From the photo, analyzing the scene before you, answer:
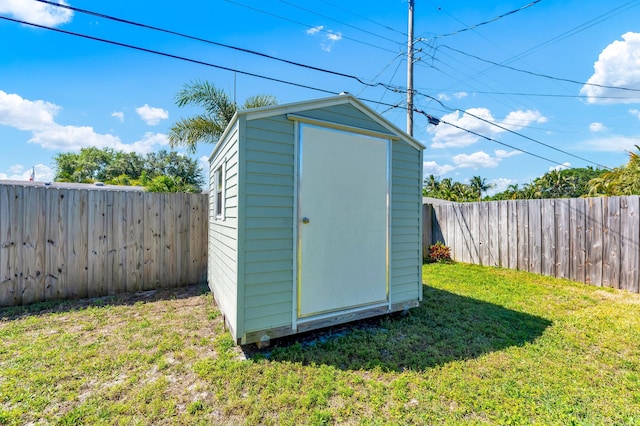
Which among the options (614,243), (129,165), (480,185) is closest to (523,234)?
(614,243)

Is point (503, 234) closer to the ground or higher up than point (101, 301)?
higher up

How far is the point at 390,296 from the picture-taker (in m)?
3.53

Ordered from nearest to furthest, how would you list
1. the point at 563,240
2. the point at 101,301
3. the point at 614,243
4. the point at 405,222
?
the point at 405,222
the point at 101,301
the point at 614,243
the point at 563,240

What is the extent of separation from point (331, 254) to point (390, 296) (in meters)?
1.07

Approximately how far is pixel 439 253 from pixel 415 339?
5.49 m

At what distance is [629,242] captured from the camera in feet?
15.6

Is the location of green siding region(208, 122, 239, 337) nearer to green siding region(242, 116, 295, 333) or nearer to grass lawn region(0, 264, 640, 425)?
green siding region(242, 116, 295, 333)

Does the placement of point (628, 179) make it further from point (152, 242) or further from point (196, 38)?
point (152, 242)

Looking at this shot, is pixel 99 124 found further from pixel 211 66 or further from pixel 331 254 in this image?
pixel 331 254

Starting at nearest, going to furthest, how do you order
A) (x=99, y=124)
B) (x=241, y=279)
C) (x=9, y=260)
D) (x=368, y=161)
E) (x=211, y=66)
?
(x=241, y=279) < (x=368, y=161) < (x=9, y=260) < (x=211, y=66) < (x=99, y=124)

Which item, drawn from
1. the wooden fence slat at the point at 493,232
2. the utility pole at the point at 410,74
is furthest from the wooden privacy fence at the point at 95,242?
the wooden fence slat at the point at 493,232

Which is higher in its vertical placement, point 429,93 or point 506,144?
point 429,93

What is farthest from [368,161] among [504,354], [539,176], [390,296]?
[539,176]

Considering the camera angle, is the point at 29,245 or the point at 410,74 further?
the point at 410,74
